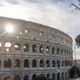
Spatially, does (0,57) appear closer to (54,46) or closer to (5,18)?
(5,18)

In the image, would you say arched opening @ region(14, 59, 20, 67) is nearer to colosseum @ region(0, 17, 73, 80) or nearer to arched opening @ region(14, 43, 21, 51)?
colosseum @ region(0, 17, 73, 80)

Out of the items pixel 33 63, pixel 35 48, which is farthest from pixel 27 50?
pixel 33 63

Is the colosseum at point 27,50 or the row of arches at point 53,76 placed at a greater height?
the colosseum at point 27,50

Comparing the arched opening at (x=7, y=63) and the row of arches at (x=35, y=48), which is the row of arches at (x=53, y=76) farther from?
the row of arches at (x=35, y=48)

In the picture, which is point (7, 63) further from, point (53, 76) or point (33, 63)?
point (53, 76)

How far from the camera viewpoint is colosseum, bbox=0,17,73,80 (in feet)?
116

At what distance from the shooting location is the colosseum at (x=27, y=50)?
3531cm

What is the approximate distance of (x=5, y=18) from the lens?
35438 mm

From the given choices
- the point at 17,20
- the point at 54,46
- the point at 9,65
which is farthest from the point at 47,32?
the point at 9,65

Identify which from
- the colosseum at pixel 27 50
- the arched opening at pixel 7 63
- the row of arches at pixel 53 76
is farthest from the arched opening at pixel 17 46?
the row of arches at pixel 53 76

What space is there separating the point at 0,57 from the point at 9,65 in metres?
2.08

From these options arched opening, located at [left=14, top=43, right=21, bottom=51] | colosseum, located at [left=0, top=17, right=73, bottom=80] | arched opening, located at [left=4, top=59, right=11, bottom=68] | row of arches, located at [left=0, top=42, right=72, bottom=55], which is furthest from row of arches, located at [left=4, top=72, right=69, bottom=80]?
arched opening, located at [left=14, top=43, right=21, bottom=51]

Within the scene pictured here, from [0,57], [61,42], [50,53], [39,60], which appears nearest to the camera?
[0,57]

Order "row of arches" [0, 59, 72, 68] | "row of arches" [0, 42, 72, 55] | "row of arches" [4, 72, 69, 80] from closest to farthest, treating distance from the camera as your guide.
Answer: "row of arches" [0, 42, 72, 55] < "row of arches" [0, 59, 72, 68] < "row of arches" [4, 72, 69, 80]
